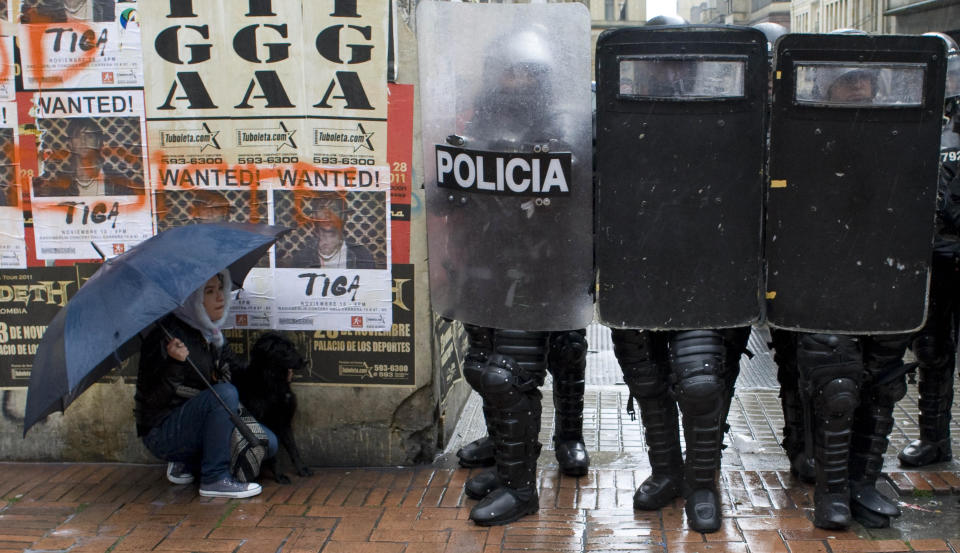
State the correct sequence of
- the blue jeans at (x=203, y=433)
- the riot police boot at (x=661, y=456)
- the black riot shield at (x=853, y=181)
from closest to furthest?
1. the black riot shield at (x=853, y=181)
2. the riot police boot at (x=661, y=456)
3. the blue jeans at (x=203, y=433)

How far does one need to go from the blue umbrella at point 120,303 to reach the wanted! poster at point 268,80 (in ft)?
2.01

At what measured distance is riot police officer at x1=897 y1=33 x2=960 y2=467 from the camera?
4.35m

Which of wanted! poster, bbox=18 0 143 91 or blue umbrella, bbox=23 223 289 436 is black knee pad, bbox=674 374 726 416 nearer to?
blue umbrella, bbox=23 223 289 436

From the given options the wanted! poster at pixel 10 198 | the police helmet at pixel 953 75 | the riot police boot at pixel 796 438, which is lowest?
the riot police boot at pixel 796 438

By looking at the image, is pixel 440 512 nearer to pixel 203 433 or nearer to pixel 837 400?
pixel 203 433

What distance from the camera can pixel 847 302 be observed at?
361 centimetres

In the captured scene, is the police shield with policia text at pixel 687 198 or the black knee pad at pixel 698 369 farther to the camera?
the black knee pad at pixel 698 369

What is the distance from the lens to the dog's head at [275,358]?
14.7 ft

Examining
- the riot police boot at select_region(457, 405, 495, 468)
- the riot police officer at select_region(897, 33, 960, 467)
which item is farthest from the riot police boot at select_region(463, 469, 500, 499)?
the riot police officer at select_region(897, 33, 960, 467)

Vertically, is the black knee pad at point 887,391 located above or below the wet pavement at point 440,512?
above

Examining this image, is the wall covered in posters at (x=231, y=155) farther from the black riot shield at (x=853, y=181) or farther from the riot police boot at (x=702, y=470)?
the black riot shield at (x=853, y=181)

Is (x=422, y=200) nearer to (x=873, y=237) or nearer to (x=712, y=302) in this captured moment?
(x=712, y=302)

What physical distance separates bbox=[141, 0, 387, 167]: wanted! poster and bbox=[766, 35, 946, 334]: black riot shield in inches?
75.6

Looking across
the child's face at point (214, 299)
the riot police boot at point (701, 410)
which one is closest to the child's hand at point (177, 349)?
the child's face at point (214, 299)
